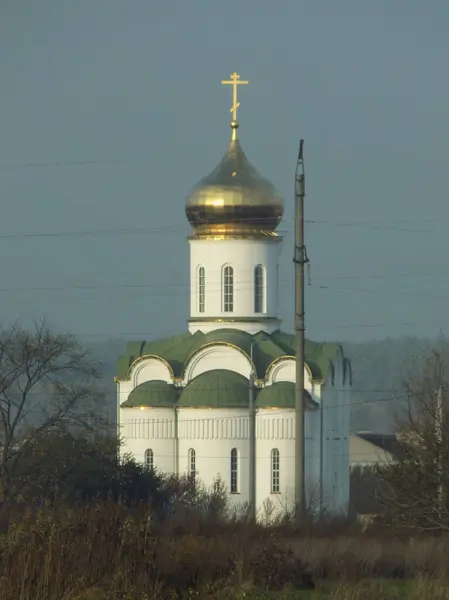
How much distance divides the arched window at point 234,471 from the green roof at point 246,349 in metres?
2.42

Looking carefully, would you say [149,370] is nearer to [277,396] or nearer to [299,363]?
[277,396]

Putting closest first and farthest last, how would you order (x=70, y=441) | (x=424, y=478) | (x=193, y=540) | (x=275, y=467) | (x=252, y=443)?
(x=193, y=540), (x=424, y=478), (x=70, y=441), (x=252, y=443), (x=275, y=467)

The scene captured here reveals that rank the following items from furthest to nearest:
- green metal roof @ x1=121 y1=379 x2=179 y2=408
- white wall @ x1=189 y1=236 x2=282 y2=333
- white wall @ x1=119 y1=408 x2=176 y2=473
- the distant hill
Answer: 1. the distant hill
2. white wall @ x1=189 y1=236 x2=282 y2=333
3. green metal roof @ x1=121 y1=379 x2=179 y2=408
4. white wall @ x1=119 y1=408 x2=176 y2=473

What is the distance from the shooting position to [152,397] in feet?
139

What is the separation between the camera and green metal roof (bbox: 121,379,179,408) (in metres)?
42.5

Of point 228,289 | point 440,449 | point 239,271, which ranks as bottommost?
point 440,449

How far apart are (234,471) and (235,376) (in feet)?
7.49

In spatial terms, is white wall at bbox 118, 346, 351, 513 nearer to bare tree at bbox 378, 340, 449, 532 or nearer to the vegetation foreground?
the vegetation foreground

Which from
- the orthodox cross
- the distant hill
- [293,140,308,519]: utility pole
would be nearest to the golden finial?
the orthodox cross

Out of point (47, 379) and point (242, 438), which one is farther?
point (242, 438)

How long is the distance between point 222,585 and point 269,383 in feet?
92.6

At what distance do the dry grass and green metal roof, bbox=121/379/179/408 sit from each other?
24612 millimetres

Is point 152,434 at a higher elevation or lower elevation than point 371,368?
lower

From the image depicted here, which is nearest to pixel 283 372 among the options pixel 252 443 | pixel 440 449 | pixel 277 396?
pixel 277 396
